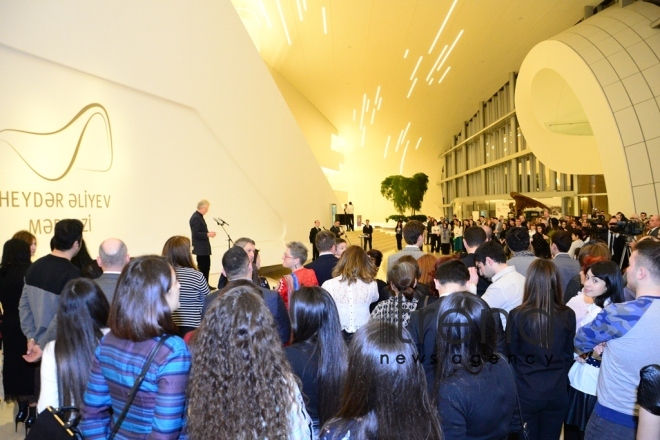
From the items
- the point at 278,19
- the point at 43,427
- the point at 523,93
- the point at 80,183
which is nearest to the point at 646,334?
the point at 43,427

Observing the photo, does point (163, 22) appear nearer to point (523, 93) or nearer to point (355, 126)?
point (523, 93)

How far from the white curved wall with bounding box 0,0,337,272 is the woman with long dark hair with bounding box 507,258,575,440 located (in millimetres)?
5666

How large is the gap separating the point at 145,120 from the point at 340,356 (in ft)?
23.0

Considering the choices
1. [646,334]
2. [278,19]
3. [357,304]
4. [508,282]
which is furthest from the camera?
[278,19]

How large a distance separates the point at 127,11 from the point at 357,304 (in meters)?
6.46

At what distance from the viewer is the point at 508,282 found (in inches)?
128

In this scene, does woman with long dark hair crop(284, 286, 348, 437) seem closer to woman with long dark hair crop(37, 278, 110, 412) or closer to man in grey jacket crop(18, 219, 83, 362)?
woman with long dark hair crop(37, 278, 110, 412)

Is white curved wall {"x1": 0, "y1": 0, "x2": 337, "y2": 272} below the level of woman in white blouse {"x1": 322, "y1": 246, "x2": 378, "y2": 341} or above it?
above

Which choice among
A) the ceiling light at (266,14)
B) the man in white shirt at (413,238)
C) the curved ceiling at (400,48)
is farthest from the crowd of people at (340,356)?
the ceiling light at (266,14)

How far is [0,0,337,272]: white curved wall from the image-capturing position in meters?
6.05

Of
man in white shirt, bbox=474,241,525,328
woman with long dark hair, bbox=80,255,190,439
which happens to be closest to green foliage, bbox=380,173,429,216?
man in white shirt, bbox=474,241,525,328

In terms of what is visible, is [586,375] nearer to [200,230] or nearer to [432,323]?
[432,323]

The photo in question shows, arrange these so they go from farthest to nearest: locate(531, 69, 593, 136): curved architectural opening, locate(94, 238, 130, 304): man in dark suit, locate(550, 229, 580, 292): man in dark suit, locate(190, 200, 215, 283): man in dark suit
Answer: locate(531, 69, 593, 136): curved architectural opening
locate(190, 200, 215, 283): man in dark suit
locate(550, 229, 580, 292): man in dark suit
locate(94, 238, 130, 304): man in dark suit

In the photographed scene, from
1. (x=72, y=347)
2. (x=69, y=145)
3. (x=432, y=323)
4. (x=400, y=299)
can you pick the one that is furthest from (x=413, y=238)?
(x=69, y=145)
